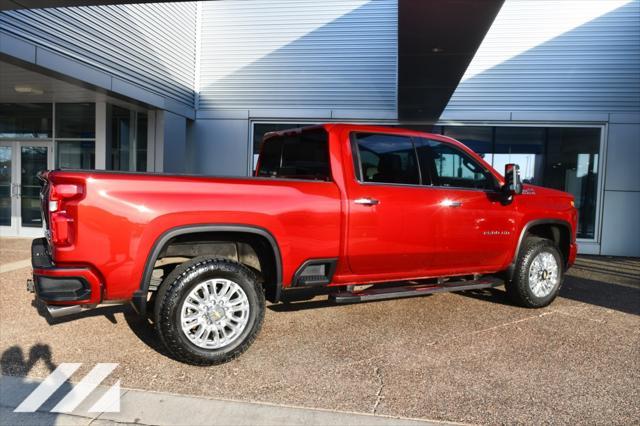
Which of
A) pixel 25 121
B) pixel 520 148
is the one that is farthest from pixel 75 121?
pixel 520 148

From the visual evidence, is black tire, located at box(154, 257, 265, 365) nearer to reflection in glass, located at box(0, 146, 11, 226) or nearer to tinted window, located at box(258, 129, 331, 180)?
tinted window, located at box(258, 129, 331, 180)

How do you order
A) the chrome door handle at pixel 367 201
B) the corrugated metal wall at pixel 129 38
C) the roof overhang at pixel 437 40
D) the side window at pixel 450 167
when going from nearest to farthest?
the chrome door handle at pixel 367 201, the roof overhang at pixel 437 40, the side window at pixel 450 167, the corrugated metal wall at pixel 129 38

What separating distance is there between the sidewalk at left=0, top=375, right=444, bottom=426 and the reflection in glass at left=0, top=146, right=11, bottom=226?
9.82 meters

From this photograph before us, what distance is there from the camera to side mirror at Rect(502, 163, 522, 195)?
5.28 m

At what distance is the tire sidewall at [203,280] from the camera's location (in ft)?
12.6

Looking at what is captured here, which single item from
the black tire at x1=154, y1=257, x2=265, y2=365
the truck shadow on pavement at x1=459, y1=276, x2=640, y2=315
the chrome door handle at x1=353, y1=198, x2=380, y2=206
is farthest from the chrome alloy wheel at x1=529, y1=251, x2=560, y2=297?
the black tire at x1=154, y1=257, x2=265, y2=365

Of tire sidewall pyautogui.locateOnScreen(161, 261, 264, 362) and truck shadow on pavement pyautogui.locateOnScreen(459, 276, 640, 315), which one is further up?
tire sidewall pyautogui.locateOnScreen(161, 261, 264, 362)

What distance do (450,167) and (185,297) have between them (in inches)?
122

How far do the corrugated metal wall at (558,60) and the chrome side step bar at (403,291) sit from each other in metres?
6.95

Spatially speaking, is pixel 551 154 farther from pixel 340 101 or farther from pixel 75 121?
pixel 75 121

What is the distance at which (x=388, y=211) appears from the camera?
4723 mm

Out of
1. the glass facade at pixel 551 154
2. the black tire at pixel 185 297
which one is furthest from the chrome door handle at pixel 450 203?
the glass facade at pixel 551 154

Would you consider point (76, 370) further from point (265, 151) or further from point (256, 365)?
point (265, 151)

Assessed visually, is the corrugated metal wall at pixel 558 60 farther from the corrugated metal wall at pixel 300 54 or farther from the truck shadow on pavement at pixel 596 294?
the truck shadow on pavement at pixel 596 294
